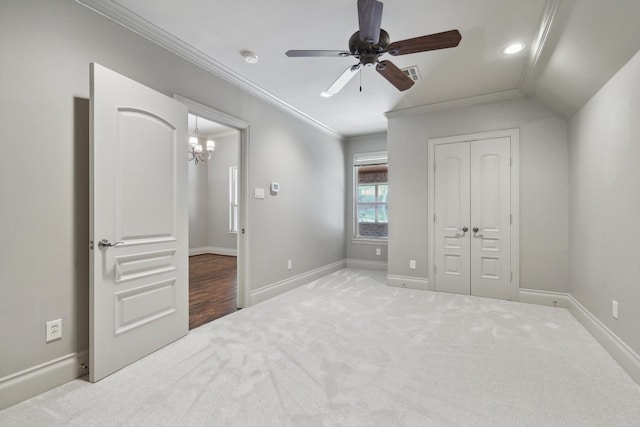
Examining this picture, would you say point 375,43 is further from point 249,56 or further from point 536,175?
A: point 536,175

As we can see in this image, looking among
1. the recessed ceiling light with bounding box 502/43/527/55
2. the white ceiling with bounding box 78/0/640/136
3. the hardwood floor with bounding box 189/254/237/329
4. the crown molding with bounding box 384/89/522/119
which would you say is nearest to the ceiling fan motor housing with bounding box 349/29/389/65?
the white ceiling with bounding box 78/0/640/136

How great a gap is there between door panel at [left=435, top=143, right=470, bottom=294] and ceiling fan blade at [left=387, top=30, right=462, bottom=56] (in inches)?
90.8

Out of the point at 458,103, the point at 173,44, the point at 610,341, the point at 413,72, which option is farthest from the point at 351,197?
the point at 610,341

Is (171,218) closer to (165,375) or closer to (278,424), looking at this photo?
(165,375)

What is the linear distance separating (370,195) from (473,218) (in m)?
2.30

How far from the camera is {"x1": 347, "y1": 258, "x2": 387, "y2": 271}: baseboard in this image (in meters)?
5.60

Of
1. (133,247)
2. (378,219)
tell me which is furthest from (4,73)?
(378,219)

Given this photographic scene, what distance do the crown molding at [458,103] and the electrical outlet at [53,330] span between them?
443cm

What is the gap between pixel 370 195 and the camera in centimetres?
593

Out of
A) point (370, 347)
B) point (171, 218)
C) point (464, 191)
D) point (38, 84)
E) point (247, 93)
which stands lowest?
point (370, 347)

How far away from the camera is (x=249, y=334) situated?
2662 millimetres

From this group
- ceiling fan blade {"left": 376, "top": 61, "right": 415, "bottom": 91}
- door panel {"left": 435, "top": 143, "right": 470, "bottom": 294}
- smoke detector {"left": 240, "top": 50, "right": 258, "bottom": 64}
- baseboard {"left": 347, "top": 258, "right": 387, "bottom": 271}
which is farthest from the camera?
baseboard {"left": 347, "top": 258, "right": 387, "bottom": 271}

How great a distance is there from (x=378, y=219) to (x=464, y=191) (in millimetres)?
2084

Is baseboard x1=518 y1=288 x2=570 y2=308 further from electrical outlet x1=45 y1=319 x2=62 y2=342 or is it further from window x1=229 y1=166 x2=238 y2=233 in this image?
window x1=229 y1=166 x2=238 y2=233
